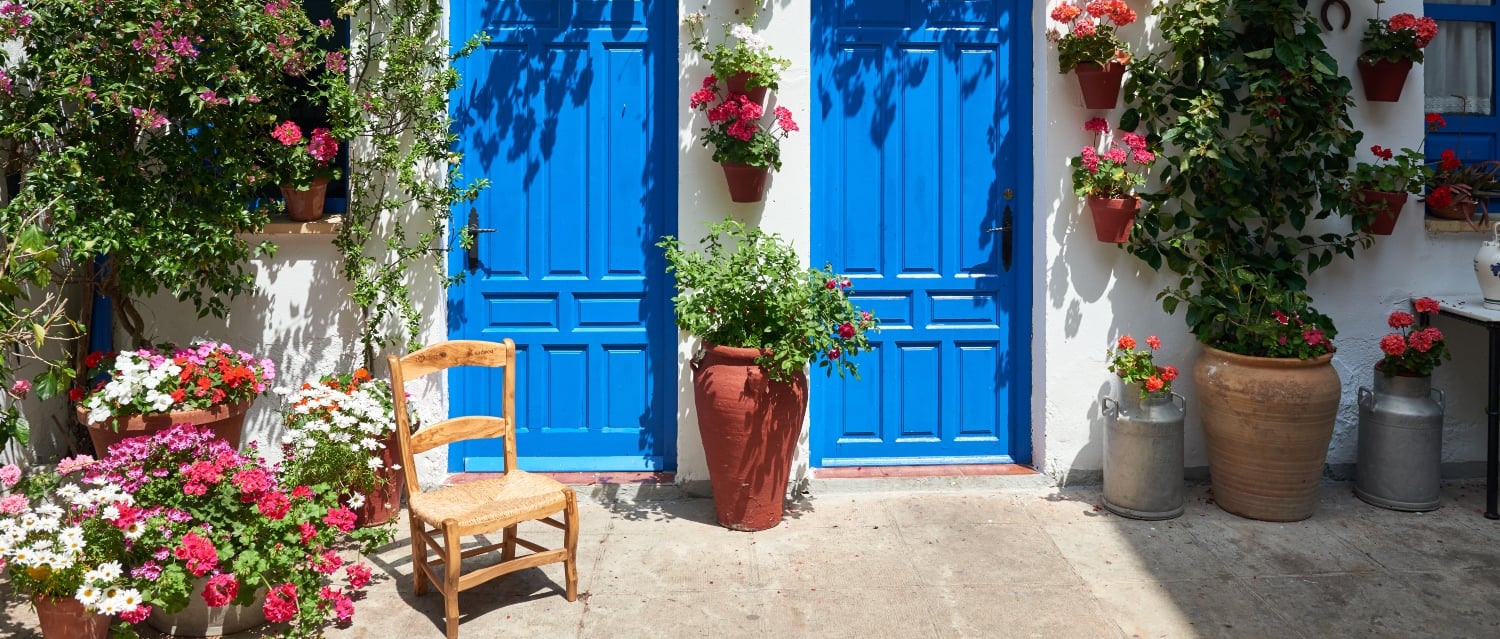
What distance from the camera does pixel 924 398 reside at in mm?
5270

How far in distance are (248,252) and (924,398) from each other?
3.12m

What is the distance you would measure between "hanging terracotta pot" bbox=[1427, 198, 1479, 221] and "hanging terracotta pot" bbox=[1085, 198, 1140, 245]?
1485 millimetres

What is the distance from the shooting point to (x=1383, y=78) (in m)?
5.02

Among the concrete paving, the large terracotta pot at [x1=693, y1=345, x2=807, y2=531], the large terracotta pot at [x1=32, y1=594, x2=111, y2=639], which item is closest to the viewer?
the large terracotta pot at [x1=32, y1=594, x2=111, y2=639]

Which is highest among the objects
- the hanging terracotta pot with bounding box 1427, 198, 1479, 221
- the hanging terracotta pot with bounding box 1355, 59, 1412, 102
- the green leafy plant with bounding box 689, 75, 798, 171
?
the hanging terracotta pot with bounding box 1355, 59, 1412, 102

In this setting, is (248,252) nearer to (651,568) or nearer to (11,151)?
(11,151)

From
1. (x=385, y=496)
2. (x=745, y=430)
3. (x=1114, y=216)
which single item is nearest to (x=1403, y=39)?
(x=1114, y=216)

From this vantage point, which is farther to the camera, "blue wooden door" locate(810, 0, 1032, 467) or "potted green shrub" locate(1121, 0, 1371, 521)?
"blue wooden door" locate(810, 0, 1032, 467)

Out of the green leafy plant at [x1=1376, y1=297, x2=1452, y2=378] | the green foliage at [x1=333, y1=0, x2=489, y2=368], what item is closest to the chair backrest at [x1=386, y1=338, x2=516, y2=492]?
the green foliage at [x1=333, y1=0, x2=489, y2=368]

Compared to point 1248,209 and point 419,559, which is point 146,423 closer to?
point 419,559

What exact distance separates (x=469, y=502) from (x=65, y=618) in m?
1.20

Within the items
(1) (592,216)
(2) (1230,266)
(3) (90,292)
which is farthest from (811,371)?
(3) (90,292)

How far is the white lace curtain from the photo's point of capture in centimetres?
546

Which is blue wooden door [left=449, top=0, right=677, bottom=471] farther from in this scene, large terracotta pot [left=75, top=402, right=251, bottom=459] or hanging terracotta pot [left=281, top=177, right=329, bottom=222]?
large terracotta pot [left=75, top=402, right=251, bottom=459]
